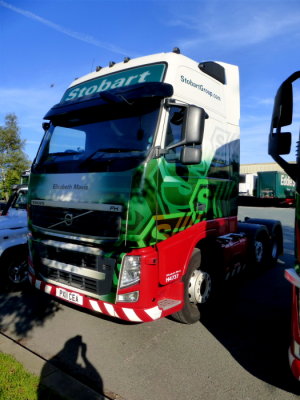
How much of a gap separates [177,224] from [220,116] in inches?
79.2

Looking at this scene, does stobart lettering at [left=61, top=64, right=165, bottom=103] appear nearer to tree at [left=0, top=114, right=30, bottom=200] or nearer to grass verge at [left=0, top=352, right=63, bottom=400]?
grass verge at [left=0, top=352, right=63, bottom=400]

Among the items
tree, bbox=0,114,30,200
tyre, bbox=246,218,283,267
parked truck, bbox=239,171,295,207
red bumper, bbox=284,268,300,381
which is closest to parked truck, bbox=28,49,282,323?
red bumper, bbox=284,268,300,381

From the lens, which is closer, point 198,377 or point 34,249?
point 198,377

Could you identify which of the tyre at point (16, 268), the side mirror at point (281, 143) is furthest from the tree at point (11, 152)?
the side mirror at point (281, 143)

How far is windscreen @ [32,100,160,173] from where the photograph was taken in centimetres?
336

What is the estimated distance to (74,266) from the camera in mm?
3574

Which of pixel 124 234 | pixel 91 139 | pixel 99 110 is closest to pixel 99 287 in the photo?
pixel 124 234

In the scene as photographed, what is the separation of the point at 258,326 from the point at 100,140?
10.6ft

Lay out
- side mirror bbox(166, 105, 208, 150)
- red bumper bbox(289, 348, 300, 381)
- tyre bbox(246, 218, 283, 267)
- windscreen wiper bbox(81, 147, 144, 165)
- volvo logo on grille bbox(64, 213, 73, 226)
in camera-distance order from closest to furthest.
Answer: red bumper bbox(289, 348, 300, 381) < side mirror bbox(166, 105, 208, 150) < windscreen wiper bbox(81, 147, 144, 165) < volvo logo on grille bbox(64, 213, 73, 226) < tyre bbox(246, 218, 283, 267)

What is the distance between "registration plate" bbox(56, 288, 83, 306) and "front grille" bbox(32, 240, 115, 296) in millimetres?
86

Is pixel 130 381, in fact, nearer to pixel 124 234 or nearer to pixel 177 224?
pixel 124 234

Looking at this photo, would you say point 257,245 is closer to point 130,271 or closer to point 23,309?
point 130,271

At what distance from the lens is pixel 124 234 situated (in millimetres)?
3174

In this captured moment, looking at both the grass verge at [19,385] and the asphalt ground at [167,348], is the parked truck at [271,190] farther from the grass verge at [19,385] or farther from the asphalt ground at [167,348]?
the grass verge at [19,385]
